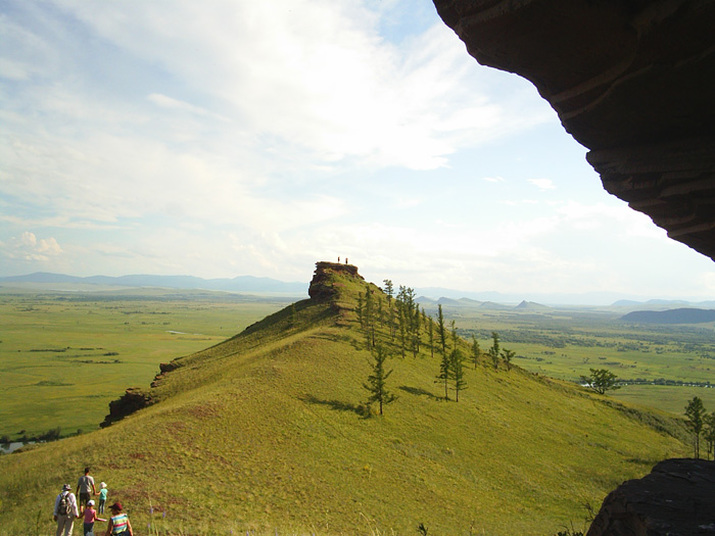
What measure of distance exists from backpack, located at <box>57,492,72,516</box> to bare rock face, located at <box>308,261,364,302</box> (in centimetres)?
8543

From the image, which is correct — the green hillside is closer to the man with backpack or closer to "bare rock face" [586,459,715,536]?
the man with backpack

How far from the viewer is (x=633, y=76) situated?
8930 millimetres

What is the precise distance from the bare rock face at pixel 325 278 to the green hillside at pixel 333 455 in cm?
3335

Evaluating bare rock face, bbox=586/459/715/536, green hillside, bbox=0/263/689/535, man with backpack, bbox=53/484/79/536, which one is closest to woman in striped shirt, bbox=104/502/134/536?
man with backpack, bbox=53/484/79/536

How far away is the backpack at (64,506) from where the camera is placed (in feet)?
57.1

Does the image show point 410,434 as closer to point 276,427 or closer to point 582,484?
point 276,427

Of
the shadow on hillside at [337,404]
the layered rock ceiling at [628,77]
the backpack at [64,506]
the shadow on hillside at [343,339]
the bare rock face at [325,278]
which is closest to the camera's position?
the layered rock ceiling at [628,77]

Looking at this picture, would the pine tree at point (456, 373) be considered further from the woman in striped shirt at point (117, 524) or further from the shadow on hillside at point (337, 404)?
the woman in striped shirt at point (117, 524)

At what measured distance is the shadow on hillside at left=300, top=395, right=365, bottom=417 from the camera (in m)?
48.0

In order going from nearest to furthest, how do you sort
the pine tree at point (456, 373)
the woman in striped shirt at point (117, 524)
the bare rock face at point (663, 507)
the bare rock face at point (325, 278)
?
1. the bare rock face at point (663, 507)
2. the woman in striped shirt at point (117, 524)
3. the pine tree at point (456, 373)
4. the bare rock face at point (325, 278)

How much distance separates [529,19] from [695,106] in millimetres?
4708

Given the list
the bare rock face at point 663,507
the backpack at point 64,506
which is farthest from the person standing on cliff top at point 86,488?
the bare rock face at point 663,507

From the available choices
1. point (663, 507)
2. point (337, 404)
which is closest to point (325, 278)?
point (337, 404)

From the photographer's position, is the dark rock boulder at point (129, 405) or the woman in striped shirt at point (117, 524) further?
the dark rock boulder at point (129, 405)
